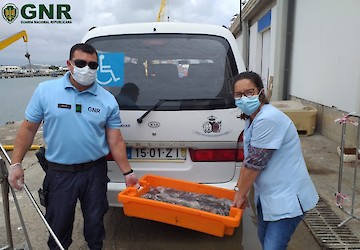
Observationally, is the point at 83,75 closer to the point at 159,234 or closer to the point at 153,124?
the point at 153,124

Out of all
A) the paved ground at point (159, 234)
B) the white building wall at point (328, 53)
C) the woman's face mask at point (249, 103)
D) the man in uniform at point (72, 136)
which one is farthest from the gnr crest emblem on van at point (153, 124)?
the white building wall at point (328, 53)

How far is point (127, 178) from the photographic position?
2.67 m

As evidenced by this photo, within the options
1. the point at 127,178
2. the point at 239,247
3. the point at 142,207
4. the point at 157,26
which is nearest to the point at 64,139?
the point at 127,178

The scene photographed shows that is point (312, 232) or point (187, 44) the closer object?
point (187, 44)

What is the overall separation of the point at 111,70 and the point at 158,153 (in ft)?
2.93

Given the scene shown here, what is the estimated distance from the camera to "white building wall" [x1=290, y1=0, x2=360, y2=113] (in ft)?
22.5

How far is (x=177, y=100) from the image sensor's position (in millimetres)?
2961

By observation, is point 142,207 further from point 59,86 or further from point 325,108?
point 325,108

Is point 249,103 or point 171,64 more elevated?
point 171,64

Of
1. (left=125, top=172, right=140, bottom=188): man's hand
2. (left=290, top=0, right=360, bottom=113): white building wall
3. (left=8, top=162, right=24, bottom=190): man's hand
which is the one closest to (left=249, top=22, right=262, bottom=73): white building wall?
(left=290, top=0, right=360, bottom=113): white building wall

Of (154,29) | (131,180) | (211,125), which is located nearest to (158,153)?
(131,180)

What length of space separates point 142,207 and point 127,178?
28cm

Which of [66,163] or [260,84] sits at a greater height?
[260,84]

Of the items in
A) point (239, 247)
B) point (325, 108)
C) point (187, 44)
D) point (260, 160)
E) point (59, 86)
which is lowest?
point (239, 247)
